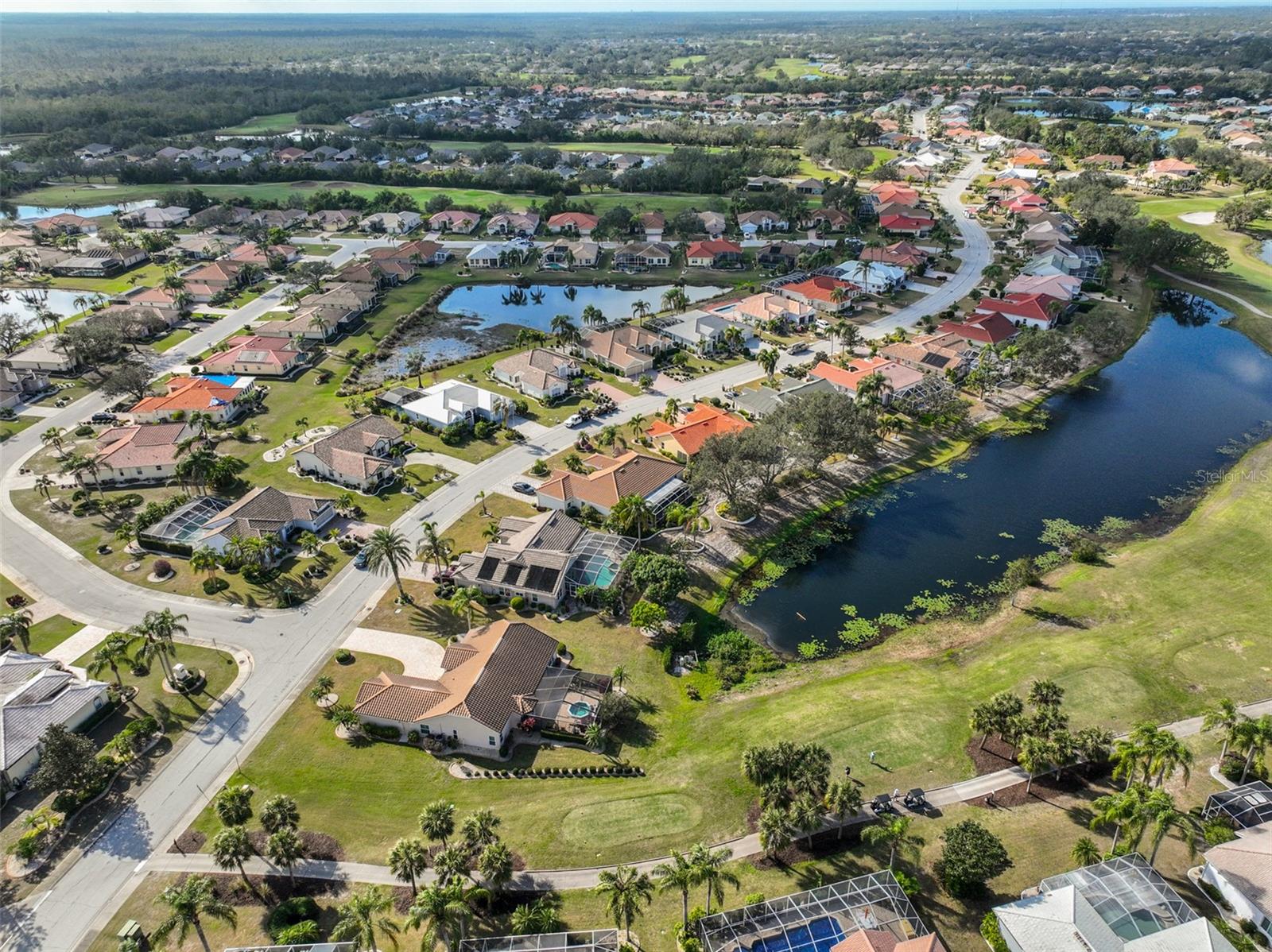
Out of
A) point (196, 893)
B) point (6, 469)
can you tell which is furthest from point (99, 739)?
point (6, 469)

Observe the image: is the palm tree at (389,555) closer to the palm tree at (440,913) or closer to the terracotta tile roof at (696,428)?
the palm tree at (440,913)

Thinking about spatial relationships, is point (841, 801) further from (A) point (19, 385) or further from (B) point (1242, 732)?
(A) point (19, 385)

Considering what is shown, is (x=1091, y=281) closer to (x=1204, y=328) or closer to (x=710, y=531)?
(x=1204, y=328)

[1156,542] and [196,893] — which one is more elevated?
[196,893]

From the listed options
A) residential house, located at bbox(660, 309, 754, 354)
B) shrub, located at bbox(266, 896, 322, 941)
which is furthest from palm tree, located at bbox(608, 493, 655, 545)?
residential house, located at bbox(660, 309, 754, 354)

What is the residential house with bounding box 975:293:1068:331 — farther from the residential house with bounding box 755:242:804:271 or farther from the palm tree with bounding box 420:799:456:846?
the palm tree with bounding box 420:799:456:846

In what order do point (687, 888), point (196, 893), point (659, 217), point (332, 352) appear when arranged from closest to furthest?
point (196, 893), point (687, 888), point (332, 352), point (659, 217)
